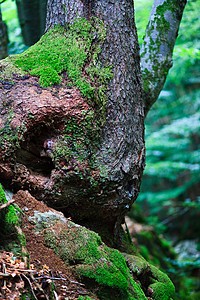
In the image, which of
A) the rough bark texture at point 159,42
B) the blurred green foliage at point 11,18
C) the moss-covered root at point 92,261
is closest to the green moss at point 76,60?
the rough bark texture at point 159,42

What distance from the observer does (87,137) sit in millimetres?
2514

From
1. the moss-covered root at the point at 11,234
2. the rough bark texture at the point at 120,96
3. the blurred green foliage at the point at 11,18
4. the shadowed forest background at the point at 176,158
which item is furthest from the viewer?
the blurred green foliage at the point at 11,18

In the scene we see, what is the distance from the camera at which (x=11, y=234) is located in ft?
6.05

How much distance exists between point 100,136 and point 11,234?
3.90 feet

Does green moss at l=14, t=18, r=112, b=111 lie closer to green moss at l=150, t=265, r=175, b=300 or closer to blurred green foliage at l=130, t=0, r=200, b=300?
green moss at l=150, t=265, r=175, b=300

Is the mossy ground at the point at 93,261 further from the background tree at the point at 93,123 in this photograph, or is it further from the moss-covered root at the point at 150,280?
the background tree at the point at 93,123

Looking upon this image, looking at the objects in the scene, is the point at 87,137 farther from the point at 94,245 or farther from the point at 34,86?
the point at 94,245

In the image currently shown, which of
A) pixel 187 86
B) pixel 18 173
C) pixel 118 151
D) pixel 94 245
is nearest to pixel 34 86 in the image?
pixel 18 173

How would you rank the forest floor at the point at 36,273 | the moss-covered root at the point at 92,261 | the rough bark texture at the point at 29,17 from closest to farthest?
1. the forest floor at the point at 36,273
2. the moss-covered root at the point at 92,261
3. the rough bark texture at the point at 29,17

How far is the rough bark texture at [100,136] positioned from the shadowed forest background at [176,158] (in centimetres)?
157

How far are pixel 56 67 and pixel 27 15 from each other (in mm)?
2580

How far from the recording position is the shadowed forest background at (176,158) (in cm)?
584

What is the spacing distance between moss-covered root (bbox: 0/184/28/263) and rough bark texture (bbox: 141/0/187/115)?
7.10 feet

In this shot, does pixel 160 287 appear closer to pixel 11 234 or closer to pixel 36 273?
pixel 36 273
